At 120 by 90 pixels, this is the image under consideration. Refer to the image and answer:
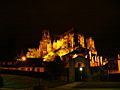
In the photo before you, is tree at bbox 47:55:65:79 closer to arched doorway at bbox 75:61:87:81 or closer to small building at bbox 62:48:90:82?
small building at bbox 62:48:90:82

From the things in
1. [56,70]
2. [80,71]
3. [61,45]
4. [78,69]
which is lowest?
[80,71]

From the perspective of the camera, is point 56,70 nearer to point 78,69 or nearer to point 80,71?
point 78,69

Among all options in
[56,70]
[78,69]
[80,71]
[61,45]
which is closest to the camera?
[56,70]

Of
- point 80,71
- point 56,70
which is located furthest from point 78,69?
point 56,70

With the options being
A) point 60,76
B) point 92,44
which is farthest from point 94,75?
point 92,44

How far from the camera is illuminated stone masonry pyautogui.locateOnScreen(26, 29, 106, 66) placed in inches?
4427

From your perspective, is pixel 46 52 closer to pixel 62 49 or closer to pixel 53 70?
pixel 62 49

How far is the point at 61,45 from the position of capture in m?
116

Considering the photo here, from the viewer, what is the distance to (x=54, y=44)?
12388 centimetres

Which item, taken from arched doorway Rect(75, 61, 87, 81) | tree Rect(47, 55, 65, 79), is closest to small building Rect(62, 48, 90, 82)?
arched doorway Rect(75, 61, 87, 81)

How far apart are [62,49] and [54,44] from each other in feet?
37.8

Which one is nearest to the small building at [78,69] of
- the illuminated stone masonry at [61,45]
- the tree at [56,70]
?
the tree at [56,70]

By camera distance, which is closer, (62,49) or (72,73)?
(72,73)

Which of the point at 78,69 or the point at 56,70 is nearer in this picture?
the point at 56,70
